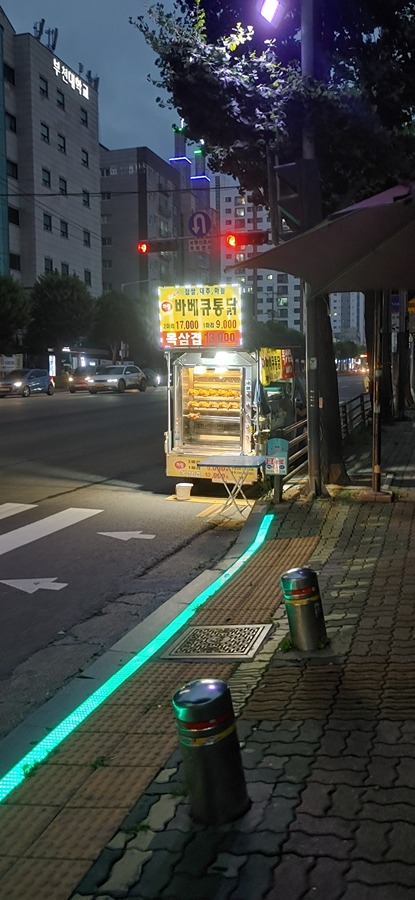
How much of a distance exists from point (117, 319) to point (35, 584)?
57.4 meters

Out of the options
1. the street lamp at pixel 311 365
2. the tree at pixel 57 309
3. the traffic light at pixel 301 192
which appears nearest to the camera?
the traffic light at pixel 301 192

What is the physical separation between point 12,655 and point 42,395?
130ft

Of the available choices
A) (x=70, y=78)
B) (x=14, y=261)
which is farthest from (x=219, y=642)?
(x=70, y=78)

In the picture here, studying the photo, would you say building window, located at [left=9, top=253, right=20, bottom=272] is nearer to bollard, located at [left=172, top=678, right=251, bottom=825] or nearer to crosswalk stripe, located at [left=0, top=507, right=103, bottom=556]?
crosswalk stripe, located at [left=0, top=507, right=103, bottom=556]

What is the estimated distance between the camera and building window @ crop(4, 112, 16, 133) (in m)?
53.6

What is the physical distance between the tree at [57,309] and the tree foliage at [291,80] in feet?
134

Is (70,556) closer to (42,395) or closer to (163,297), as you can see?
(163,297)

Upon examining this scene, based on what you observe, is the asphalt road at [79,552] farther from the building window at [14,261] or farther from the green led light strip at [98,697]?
the building window at [14,261]

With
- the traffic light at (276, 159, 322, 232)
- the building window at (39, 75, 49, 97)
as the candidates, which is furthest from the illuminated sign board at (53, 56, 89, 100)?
the traffic light at (276, 159, 322, 232)

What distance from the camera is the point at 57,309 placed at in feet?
170

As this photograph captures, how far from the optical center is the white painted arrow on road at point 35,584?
7238 mm

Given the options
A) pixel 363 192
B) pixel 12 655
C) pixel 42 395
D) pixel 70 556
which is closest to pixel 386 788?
pixel 12 655

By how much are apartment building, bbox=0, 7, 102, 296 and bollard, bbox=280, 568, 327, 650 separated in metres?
48.2

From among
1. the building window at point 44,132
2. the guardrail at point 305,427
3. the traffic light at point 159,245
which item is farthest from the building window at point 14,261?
the guardrail at point 305,427
